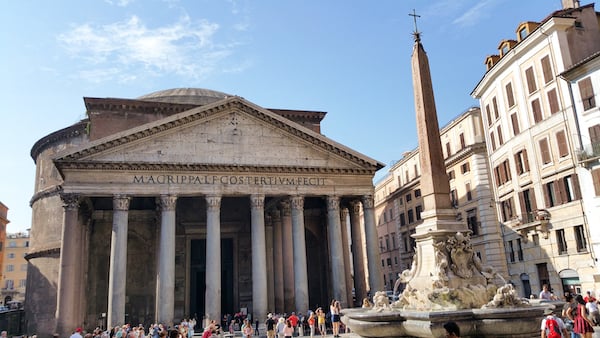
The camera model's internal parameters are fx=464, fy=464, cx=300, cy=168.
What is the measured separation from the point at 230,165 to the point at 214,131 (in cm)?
194

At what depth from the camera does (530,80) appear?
69.3 feet

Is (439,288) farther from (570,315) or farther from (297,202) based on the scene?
(297,202)

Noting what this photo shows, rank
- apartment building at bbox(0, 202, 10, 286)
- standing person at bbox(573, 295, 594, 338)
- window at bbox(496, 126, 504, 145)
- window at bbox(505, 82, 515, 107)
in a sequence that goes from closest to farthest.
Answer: standing person at bbox(573, 295, 594, 338), window at bbox(505, 82, 515, 107), window at bbox(496, 126, 504, 145), apartment building at bbox(0, 202, 10, 286)

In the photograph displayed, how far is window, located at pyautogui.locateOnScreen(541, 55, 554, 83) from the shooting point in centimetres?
1981

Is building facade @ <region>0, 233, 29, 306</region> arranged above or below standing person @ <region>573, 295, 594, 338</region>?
above

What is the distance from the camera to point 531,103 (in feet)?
69.1

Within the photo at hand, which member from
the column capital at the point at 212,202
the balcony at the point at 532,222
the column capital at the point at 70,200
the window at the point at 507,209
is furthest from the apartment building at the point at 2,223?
the balcony at the point at 532,222

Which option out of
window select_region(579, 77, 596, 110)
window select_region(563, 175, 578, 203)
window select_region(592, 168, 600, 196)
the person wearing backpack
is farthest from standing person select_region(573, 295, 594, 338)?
window select_region(579, 77, 596, 110)

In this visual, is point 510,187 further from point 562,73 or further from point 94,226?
point 94,226

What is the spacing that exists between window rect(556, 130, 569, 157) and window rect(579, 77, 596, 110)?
1.39 m

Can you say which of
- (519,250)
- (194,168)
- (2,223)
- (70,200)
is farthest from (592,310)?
(2,223)

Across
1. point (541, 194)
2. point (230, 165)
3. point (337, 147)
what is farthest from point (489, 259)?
point (230, 165)

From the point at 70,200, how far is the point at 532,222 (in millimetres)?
20274

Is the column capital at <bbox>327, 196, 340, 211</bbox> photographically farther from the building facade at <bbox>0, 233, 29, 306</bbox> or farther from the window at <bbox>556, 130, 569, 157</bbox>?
the building facade at <bbox>0, 233, 29, 306</bbox>
